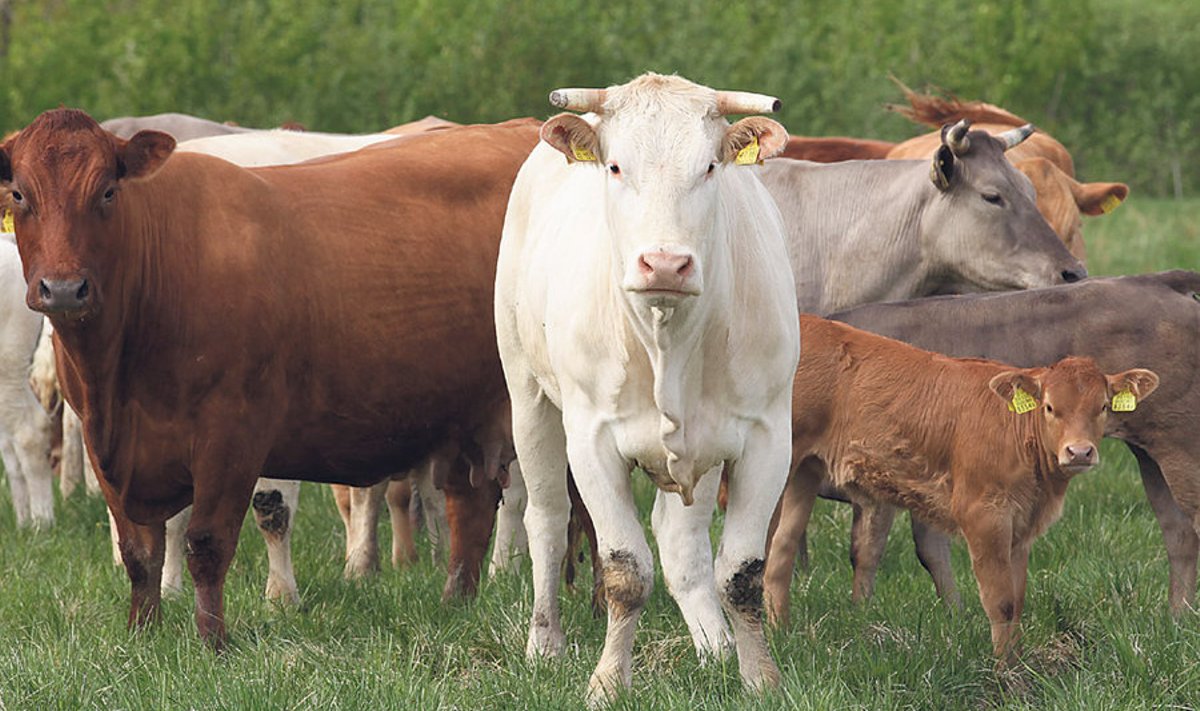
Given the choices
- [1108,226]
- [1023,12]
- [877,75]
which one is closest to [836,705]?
[1108,226]

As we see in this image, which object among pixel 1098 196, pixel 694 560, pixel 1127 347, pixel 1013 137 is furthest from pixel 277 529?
pixel 1098 196

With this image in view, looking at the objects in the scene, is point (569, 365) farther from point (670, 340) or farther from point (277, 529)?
point (277, 529)

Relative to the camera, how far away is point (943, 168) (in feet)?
27.2

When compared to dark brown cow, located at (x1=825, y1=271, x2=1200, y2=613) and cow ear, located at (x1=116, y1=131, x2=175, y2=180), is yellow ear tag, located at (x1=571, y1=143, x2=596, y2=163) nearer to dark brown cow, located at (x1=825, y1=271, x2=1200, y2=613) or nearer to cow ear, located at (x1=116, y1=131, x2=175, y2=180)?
cow ear, located at (x1=116, y1=131, x2=175, y2=180)

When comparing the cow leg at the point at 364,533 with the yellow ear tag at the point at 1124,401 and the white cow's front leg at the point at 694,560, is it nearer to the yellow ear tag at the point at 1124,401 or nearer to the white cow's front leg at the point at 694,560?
the white cow's front leg at the point at 694,560

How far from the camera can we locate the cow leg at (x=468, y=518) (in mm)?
6980

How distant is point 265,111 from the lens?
94.6 feet

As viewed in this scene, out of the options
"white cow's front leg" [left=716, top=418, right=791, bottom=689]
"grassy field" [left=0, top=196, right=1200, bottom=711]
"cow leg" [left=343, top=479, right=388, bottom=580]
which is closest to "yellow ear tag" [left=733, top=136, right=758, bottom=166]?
"white cow's front leg" [left=716, top=418, right=791, bottom=689]

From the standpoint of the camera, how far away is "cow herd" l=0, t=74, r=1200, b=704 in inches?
201

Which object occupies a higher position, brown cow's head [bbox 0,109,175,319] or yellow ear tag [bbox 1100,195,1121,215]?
brown cow's head [bbox 0,109,175,319]

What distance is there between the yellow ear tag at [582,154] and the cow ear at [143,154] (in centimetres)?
160

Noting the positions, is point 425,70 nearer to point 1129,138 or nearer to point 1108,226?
point 1108,226

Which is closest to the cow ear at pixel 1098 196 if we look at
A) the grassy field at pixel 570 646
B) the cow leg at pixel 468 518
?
the grassy field at pixel 570 646

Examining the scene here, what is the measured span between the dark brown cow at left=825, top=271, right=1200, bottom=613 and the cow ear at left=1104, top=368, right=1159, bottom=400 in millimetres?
523
